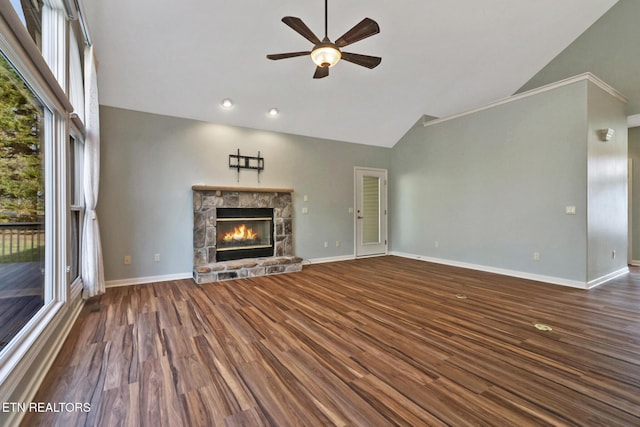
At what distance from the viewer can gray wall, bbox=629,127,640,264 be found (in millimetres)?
5582

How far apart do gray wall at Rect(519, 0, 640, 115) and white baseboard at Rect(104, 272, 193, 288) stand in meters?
7.63

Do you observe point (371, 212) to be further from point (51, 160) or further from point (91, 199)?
point (51, 160)

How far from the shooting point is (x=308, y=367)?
198cm

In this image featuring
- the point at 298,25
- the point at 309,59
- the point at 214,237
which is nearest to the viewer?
the point at 298,25

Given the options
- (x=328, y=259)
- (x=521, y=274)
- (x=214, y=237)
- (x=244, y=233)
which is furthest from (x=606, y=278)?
(x=214, y=237)

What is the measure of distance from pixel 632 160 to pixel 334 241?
20.5 feet

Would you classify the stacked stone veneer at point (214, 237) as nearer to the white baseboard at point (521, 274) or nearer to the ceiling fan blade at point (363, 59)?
the ceiling fan blade at point (363, 59)

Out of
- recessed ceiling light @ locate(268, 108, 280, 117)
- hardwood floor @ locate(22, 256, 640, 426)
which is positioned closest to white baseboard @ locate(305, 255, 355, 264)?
hardwood floor @ locate(22, 256, 640, 426)

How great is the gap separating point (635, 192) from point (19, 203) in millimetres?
9155

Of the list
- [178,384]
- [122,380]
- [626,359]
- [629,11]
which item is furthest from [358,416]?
[629,11]

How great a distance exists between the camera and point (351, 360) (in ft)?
6.78

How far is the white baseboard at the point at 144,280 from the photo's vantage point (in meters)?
4.12

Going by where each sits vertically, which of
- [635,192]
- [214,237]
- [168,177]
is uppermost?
[168,177]

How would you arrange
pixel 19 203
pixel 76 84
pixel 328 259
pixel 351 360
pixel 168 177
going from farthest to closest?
pixel 328 259 < pixel 168 177 < pixel 76 84 < pixel 351 360 < pixel 19 203
